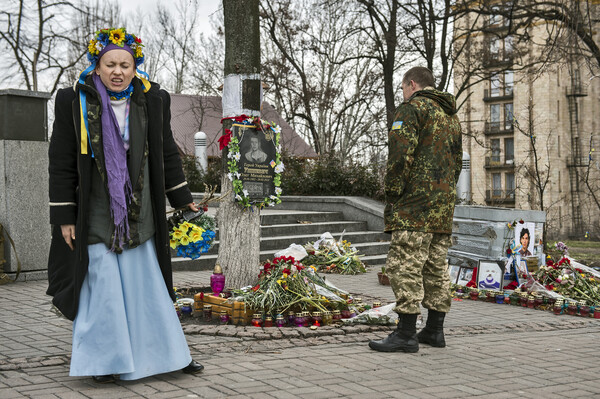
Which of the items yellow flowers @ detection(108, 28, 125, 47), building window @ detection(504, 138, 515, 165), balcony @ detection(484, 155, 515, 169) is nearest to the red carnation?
yellow flowers @ detection(108, 28, 125, 47)

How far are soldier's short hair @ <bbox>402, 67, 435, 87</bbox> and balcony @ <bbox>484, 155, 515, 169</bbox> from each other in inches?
1959

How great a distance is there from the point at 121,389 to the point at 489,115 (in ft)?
180

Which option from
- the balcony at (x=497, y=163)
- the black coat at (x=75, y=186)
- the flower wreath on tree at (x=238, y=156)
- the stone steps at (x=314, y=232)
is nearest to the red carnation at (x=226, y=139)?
the flower wreath on tree at (x=238, y=156)

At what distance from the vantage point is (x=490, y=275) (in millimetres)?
8102

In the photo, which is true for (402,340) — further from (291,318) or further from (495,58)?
(495,58)

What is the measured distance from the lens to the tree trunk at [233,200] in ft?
22.9

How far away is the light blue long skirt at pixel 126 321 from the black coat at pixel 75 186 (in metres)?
0.08

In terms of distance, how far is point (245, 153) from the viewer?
704cm

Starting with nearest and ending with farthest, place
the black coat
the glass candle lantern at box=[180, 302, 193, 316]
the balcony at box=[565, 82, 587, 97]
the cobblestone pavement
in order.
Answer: the cobblestone pavement, the black coat, the glass candle lantern at box=[180, 302, 193, 316], the balcony at box=[565, 82, 587, 97]

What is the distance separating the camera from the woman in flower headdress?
13.5 ft

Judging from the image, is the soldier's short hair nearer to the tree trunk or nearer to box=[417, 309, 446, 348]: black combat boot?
box=[417, 309, 446, 348]: black combat boot

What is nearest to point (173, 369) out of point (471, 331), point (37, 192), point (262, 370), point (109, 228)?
point (262, 370)

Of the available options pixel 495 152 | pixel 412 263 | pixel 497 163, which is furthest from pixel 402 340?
pixel 495 152

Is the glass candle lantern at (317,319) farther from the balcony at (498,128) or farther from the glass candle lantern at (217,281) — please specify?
the balcony at (498,128)
